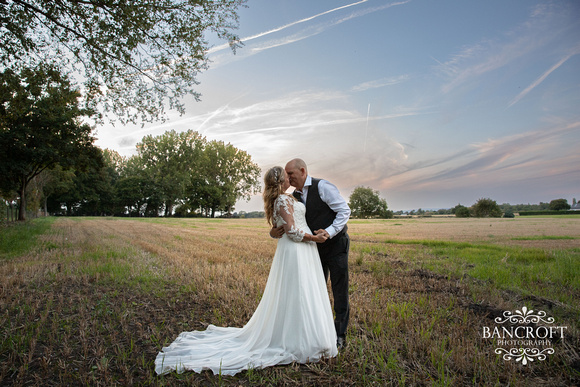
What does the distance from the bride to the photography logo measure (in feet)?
6.71

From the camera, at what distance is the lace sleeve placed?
3.49m

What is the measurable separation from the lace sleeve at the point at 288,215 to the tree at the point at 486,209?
6622 cm

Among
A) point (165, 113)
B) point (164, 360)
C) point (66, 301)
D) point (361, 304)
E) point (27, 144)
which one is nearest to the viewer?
point (164, 360)

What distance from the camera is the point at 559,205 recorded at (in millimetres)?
53812

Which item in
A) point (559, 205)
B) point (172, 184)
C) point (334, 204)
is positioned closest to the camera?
point (334, 204)

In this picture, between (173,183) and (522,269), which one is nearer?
(522,269)

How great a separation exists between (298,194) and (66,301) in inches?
192

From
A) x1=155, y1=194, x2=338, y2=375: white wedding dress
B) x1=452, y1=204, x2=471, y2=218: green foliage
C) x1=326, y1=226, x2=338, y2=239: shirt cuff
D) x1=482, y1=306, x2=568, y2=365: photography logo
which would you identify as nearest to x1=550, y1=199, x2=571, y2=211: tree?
x1=452, y1=204, x2=471, y2=218: green foliage

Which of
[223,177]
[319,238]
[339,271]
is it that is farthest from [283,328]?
[223,177]

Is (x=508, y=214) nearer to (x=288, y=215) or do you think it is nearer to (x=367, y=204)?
(x=367, y=204)

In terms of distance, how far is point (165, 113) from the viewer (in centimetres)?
1268

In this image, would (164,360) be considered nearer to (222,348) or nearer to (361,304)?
(222,348)

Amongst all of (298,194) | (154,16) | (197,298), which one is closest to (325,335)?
(298,194)

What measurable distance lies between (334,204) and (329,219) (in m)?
0.21
